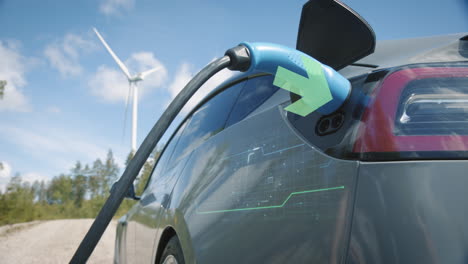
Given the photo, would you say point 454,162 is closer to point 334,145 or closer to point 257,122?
point 334,145

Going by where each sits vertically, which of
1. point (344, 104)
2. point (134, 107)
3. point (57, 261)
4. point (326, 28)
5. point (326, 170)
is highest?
point (134, 107)

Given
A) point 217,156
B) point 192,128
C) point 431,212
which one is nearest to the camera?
point 431,212

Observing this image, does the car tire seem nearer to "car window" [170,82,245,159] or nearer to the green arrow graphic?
"car window" [170,82,245,159]

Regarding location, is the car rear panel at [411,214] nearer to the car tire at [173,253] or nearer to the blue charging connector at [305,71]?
the blue charging connector at [305,71]

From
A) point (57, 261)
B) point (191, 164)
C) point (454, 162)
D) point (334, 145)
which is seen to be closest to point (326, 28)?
point (334, 145)

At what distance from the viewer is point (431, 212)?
78 centimetres

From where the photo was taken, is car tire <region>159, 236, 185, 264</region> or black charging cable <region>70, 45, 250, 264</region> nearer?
black charging cable <region>70, 45, 250, 264</region>

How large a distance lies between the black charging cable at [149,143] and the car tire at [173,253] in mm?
690

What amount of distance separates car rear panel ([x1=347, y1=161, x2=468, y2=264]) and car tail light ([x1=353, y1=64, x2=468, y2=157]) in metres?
0.06

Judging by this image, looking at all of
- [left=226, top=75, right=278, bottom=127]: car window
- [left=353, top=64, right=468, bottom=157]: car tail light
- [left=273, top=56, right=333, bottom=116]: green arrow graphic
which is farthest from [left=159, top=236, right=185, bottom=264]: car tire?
[left=353, top=64, right=468, bottom=157]: car tail light

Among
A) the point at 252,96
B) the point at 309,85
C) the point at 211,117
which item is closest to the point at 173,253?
the point at 211,117

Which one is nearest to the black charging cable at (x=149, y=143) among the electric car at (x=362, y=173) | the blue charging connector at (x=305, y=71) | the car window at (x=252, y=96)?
the blue charging connector at (x=305, y=71)

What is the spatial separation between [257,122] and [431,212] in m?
0.67

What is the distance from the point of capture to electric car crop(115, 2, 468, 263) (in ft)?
2.59
